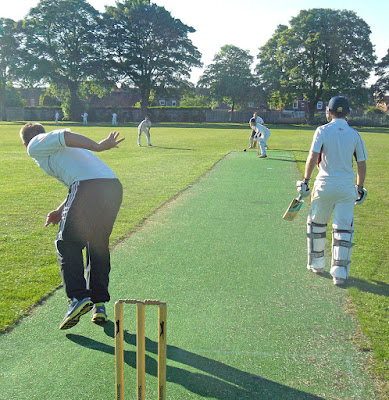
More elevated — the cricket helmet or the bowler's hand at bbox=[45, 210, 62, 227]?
the cricket helmet

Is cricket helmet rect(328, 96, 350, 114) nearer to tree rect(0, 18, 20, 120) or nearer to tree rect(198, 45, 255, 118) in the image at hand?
tree rect(198, 45, 255, 118)

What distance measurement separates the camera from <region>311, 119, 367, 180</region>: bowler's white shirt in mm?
5031

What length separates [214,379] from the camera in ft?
10.9

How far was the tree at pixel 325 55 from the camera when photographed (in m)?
59.9

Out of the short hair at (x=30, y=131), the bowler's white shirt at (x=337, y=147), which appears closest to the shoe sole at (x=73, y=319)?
the short hair at (x=30, y=131)

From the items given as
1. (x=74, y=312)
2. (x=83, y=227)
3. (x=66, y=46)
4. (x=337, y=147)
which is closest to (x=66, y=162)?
(x=83, y=227)

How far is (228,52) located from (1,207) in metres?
66.5

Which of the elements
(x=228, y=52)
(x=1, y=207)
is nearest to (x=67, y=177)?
(x=1, y=207)

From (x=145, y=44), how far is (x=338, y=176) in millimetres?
64391

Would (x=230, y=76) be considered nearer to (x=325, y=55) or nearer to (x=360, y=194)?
(x=325, y=55)

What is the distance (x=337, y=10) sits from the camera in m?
61.9

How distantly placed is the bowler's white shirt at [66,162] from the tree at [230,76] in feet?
221

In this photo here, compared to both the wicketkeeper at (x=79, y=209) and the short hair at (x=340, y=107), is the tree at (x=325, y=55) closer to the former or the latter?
the short hair at (x=340, y=107)

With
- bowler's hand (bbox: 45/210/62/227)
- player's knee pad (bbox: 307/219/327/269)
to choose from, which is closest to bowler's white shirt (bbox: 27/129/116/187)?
bowler's hand (bbox: 45/210/62/227)
